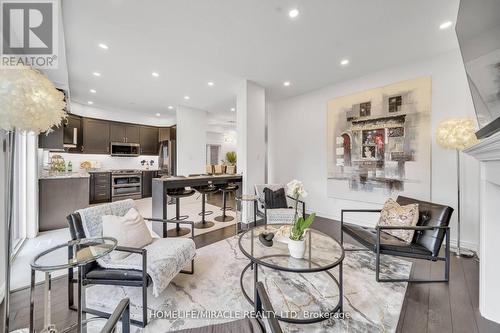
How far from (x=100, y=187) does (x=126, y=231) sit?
16.3ft

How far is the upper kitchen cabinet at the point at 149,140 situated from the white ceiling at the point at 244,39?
107 inches

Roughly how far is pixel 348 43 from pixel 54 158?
23.0ft

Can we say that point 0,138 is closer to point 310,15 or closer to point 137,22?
point 137,22

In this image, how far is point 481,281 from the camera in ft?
5.76

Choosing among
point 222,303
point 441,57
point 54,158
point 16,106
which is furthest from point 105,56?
point 441,57

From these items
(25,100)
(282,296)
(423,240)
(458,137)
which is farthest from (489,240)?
(25,100)

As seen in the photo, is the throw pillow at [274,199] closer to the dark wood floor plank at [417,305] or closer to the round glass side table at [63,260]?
the dark wood floor plank at [417,305]

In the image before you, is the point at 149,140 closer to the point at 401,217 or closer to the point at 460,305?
the point at 401,217

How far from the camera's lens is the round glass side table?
111 cm

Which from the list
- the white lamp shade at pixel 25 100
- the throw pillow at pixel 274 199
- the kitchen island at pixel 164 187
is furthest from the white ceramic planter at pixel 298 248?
the white lamp shade at pixel 25 100

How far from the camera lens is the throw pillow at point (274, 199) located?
3686mm

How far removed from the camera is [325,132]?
14.9ft

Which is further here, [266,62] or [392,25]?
[266,62]

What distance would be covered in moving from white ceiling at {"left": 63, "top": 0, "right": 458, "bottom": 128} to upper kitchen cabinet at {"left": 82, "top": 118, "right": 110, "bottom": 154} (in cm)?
177
